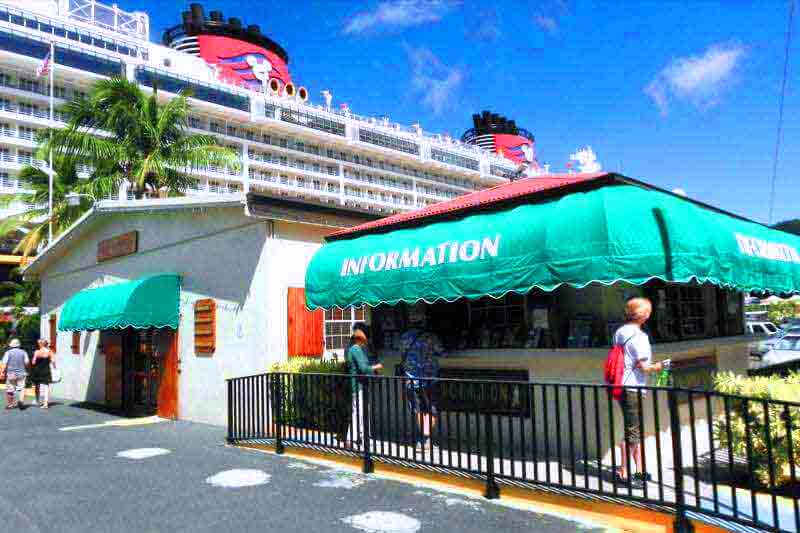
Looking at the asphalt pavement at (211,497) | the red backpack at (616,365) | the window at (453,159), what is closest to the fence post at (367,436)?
the asphalt pavement at (211,497)

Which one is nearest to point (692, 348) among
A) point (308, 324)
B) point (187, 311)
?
point (308, 324)

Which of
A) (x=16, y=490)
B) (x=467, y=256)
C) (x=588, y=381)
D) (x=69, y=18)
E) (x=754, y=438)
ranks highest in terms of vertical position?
(x=69, y=18)

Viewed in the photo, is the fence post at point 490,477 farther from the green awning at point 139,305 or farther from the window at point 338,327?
the green awning at point 139,305

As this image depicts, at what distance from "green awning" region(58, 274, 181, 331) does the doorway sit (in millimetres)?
671

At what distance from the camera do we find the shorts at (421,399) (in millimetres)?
7218

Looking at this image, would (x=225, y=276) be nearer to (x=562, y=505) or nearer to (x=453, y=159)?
(x=562, y=505)

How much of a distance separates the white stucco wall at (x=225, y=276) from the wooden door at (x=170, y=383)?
13cm

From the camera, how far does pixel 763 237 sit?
26.6ft

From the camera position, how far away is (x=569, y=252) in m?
6.43

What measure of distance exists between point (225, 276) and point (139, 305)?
202 centimetres

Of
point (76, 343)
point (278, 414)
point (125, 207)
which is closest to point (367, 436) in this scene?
point (278, 414)

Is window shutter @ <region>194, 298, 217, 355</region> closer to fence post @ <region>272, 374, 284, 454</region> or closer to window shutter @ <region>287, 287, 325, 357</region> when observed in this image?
window shutter @ <region>287, 287, 325, 357</region>

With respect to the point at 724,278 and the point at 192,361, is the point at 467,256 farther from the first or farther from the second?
the point at 192,361

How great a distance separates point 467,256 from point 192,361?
7.09 metres
